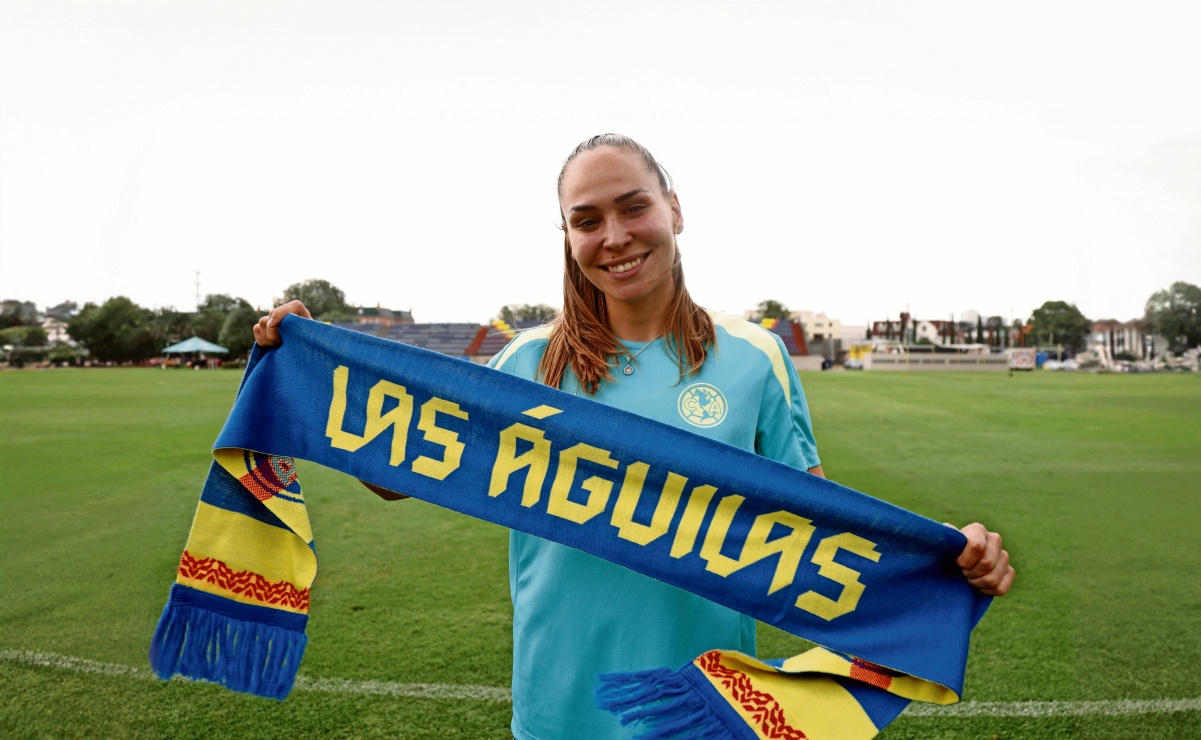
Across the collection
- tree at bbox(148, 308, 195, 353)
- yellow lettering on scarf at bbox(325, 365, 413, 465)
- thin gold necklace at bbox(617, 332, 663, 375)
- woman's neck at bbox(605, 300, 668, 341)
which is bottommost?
yellow lettering on scarf at bbox(325, 365, 413, 465)

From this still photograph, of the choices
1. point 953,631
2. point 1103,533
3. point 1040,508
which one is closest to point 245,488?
point 953,631

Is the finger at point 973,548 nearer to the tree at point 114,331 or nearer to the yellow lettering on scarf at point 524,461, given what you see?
the yellow lettering on scarf at point 524,461

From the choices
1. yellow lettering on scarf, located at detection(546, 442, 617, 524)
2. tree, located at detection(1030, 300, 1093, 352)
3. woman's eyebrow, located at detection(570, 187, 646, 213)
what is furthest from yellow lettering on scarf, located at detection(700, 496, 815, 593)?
tree, located at detection(1030, 300, 1093, 352)

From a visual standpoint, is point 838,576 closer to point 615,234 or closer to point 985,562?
point 985,562

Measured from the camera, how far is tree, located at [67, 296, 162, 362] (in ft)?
148

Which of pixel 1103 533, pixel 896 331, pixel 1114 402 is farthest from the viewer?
pixel 896 331

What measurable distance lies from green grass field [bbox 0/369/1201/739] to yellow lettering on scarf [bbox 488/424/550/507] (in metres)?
1.49

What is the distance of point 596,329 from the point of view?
→ 1432mm

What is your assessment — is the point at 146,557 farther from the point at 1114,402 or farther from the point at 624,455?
the point at 1114,402

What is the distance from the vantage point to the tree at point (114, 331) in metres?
45.0

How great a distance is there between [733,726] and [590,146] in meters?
1.08

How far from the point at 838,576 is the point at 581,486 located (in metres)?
0.53

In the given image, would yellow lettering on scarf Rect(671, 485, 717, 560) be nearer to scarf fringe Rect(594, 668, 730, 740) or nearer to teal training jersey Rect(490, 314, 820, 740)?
teal training jersey Rect(490, 314, 820, 740)

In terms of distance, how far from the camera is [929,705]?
9.38ft
